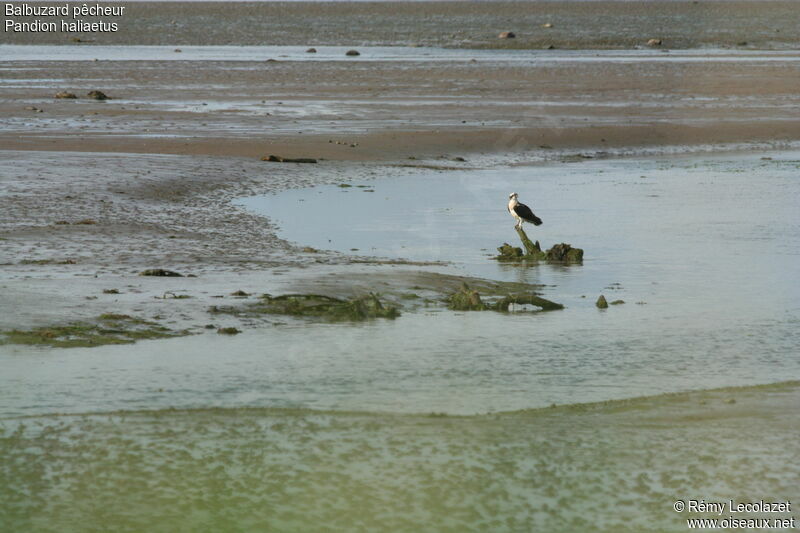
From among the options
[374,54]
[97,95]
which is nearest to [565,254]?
[97,95]

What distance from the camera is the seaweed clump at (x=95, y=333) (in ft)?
28.8

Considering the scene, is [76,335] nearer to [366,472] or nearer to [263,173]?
[366,472]

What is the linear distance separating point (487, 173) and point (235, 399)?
13542 millimetres

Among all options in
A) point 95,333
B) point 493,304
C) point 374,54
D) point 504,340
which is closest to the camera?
point 95,333

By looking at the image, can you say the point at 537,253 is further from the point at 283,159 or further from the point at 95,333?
the point at 283,159

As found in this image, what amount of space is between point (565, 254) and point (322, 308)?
3.42 m

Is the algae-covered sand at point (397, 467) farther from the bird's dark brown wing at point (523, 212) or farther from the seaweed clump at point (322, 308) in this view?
the bird's dark brown wing at point (523, 212)

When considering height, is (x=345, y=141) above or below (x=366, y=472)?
above

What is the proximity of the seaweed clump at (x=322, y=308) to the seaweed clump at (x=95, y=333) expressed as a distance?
71 cm

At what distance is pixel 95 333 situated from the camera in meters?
9.06

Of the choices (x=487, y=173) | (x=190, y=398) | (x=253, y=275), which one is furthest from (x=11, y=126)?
(x=190, y=398)

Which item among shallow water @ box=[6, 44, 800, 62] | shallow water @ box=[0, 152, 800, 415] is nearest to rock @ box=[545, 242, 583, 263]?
shallow water @ box=[0, 152, 800, 415]

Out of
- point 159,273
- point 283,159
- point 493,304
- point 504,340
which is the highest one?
point 283,159

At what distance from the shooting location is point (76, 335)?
898cm
